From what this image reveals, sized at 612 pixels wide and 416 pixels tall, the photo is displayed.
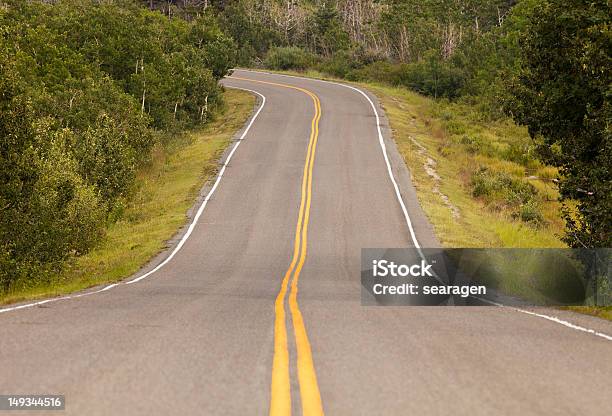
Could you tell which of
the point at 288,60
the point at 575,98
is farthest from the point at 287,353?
the point at 288,60

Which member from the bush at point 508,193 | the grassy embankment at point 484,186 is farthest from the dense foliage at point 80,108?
the bush at point 508,193

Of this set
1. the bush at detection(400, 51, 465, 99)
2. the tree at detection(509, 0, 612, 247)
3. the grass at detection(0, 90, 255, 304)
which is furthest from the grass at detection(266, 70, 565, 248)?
the grass at detection(0, 90, 255, 304)

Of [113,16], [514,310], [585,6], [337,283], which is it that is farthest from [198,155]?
[514,310]

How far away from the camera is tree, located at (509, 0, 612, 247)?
17078 millimetres

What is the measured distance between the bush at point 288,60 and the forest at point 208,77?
0.13 metres

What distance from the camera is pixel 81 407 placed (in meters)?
5.96

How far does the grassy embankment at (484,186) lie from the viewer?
18.8 metres

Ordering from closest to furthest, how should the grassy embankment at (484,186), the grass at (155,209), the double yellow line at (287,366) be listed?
the double yellow line at (287,366)
the grassy embankment at (484,186)
the grass at (155,209)

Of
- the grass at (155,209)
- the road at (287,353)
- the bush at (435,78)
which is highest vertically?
the bush at (435,78)

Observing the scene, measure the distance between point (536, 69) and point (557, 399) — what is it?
1525 cm

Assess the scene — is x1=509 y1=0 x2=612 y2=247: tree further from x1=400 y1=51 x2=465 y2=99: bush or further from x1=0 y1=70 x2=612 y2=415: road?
x1=400 y1=51 x2=465 y2=99: bush

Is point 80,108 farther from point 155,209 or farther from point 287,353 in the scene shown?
point 287,353

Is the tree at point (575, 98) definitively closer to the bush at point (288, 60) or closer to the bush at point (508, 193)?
the bush at point (508, 193)

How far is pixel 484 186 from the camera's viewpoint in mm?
39125
